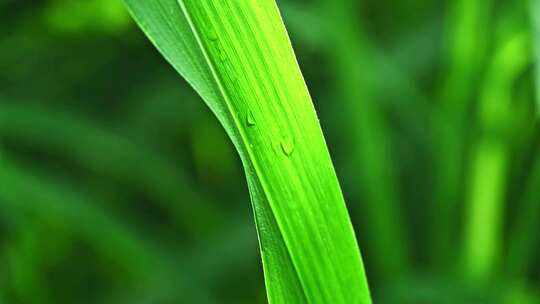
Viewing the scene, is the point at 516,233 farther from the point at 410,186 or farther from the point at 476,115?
the point at 410,186

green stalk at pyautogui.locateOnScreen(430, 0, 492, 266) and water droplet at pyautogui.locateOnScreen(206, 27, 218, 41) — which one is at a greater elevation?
green stalk at pyautogui.locateOnScreen(430, 0, 492, 266)

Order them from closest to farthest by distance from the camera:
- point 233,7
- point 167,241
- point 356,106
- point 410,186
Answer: point 233,7, point 356,106, point 167,241, point 410,186

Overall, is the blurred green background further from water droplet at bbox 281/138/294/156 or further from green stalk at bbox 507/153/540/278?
water droplet at bbox 281/138/294/156

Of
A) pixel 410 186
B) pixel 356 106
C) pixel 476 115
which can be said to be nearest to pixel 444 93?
pixel 476 115

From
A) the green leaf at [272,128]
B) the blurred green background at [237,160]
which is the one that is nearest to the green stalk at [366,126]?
the blurred green background at [237,160]

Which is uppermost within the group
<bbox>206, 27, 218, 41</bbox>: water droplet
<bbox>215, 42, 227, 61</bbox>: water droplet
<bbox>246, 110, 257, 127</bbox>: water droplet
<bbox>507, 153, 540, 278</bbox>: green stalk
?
<bbox>507, 153, 540, 278</bbox>: green stalk

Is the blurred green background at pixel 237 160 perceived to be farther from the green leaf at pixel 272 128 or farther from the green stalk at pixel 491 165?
the green leaf at pixel 272 128

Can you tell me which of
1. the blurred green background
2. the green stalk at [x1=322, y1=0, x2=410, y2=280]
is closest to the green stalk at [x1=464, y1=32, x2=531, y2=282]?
the blurred green background
